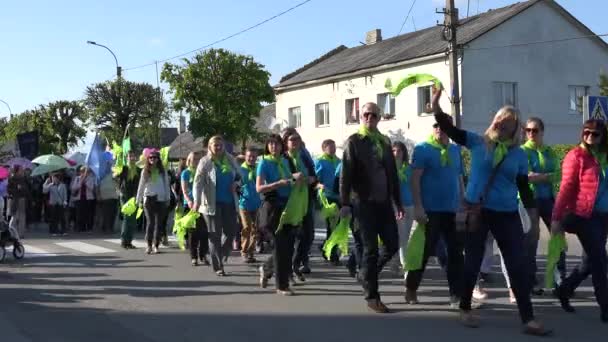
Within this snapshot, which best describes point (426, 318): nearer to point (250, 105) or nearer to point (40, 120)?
point (250, 105)

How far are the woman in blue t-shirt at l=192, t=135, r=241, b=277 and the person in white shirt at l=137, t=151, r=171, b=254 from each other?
2.79 metres

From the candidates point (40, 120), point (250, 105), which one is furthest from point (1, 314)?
point (40, 120)

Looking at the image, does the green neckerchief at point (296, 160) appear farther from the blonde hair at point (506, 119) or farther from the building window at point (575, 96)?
the building window at point (575, 96)

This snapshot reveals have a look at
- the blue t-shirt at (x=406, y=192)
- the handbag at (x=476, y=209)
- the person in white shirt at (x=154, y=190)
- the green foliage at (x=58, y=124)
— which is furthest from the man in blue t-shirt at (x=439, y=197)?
the green foliage at (x=58, y=124)

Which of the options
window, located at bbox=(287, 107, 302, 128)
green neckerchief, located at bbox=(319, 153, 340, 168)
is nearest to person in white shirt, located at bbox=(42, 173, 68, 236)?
green neckerchief, located at bbox=(319, 153, 340, 168)

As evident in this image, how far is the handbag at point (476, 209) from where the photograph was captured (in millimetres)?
6824

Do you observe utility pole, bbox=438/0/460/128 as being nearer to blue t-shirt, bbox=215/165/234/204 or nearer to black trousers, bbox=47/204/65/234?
black trousers, bbox=47/204/65/234

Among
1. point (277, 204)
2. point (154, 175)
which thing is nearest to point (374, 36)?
point (154, 175)

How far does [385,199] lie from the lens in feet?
25.3

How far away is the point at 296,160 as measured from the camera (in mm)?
9727

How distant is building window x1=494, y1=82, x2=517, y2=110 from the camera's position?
Result: 115 ft

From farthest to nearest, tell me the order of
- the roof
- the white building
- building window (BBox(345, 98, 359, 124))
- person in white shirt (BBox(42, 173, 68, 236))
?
building window (BBox(345, 98, 359, 124)) < the roof < the white building < person in white shirt (BBox(42, 173, 68, 236))

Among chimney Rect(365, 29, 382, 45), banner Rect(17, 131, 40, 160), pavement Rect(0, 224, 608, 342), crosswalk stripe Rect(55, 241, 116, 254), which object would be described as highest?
chimney Rect(365, 29, 382, 45)

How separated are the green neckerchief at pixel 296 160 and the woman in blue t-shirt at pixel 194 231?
263 cm
